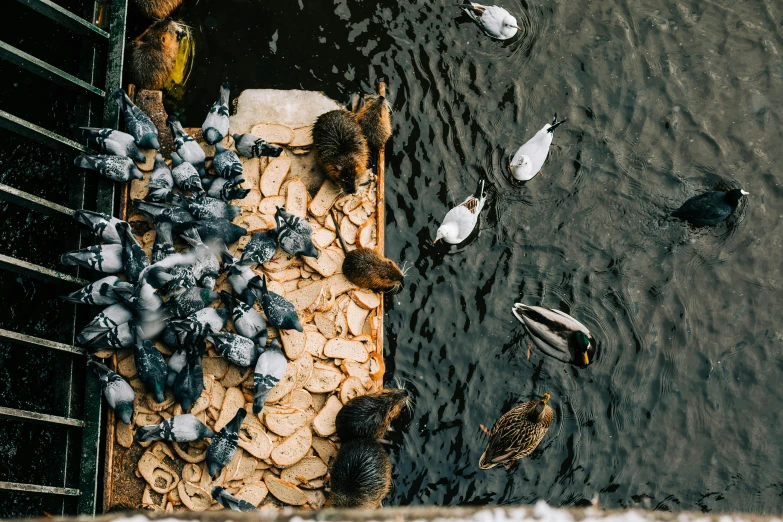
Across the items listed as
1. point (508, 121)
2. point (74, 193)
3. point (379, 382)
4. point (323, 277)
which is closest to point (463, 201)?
point (508, 121)

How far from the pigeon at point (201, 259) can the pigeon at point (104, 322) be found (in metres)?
0.81

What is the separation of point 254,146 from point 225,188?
2.04ft

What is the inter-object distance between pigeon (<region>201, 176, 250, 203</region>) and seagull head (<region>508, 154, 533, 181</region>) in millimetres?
3021

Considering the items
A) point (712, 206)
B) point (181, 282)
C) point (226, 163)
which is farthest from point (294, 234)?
point (712, 206)

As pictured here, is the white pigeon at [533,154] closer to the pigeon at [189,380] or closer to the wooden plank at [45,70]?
the pigeon at [189,380]

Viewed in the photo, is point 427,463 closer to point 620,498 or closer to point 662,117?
point 620,498

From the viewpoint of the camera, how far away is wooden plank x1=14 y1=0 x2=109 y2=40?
6.30 meters

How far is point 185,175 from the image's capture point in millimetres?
6672

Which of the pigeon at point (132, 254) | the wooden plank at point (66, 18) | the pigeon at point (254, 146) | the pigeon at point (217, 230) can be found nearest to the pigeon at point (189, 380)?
the pigeon at point (132, 254)

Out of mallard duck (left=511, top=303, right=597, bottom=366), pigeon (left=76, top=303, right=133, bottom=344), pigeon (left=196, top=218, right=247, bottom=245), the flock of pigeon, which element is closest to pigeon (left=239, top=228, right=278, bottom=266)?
the flock of pigeon

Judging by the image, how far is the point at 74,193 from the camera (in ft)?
22.3

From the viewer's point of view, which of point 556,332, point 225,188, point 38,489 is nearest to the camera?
point 38,489

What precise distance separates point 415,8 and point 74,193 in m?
4.58

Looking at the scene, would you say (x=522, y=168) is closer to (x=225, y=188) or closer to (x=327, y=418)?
(x=225, y=188)
